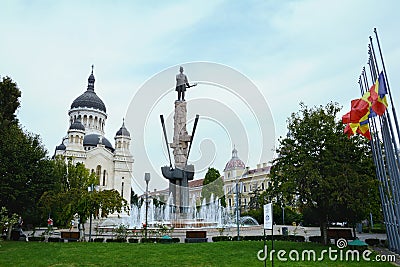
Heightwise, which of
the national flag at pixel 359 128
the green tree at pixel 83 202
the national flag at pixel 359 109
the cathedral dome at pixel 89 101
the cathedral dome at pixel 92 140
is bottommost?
the green tree at pixel 83 202

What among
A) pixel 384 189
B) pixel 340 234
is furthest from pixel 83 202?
pixel 384 189

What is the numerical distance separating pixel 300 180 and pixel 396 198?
3.84 meters

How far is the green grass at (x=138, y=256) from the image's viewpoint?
12.3 meters

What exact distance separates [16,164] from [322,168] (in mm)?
19579

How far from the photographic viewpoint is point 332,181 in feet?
49.6

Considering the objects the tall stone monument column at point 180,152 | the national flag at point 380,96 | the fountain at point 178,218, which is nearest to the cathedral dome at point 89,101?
the fountain at point 178,218

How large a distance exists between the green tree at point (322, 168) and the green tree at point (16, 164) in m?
16.6

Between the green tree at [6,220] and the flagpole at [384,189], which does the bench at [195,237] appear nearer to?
the green tree at [6,220]

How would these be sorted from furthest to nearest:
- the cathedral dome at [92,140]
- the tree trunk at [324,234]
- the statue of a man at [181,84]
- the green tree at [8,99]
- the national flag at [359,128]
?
the cathedral dome at [92,140] < the statue of a man at [181,84] < the green tree at [8,99] < the tree trunk at [324,234] < the national flag at [359,128]

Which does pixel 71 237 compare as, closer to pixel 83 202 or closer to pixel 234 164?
pixel 83 202

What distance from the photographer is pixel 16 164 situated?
23.3 metres

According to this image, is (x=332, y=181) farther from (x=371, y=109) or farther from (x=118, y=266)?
→ (x=118, y=266)

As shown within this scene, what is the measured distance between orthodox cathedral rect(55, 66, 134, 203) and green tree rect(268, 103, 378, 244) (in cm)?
5132

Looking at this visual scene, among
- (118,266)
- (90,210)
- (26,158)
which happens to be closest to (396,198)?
(118,266)
